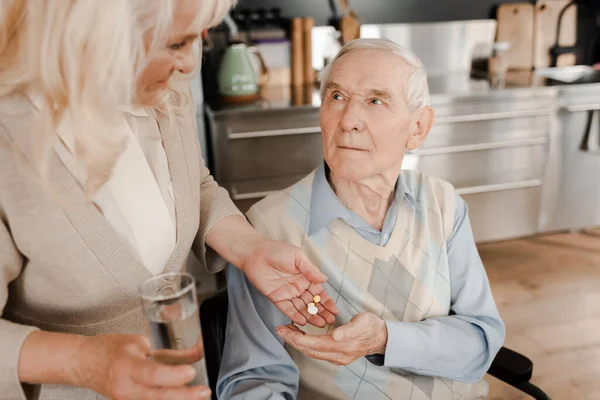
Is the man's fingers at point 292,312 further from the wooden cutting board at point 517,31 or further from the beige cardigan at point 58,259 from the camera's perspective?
the wooden cutting board at point 517,31

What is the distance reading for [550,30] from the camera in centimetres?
365

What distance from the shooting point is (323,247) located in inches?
51.7

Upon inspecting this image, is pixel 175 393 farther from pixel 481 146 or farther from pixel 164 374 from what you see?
pixel 481 146

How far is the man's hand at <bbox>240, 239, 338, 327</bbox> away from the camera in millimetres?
1062

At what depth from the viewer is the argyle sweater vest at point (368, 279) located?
127cm

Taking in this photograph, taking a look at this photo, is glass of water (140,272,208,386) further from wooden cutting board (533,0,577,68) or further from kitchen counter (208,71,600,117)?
wooden cutting board (533,0,577,68)

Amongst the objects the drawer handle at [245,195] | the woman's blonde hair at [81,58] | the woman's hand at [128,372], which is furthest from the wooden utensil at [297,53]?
the woman's hand at [128,372]

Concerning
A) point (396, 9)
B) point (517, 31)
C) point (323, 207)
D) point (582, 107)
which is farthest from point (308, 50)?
point (323, 207)

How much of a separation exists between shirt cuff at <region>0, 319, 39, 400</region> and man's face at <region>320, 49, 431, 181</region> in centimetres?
81

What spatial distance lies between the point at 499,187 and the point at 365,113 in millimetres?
2124

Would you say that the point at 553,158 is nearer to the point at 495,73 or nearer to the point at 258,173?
the point at 495,73

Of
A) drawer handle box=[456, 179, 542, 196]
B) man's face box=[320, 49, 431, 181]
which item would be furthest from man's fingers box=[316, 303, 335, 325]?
drawer handle box=[456, 179, 542, 196]

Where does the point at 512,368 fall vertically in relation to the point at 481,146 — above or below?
below

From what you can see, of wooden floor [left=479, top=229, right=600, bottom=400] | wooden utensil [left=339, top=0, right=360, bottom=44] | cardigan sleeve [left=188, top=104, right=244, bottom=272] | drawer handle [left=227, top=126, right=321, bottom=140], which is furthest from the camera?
wooden utensil [left=339, top=0, right=360, bottom=44]
